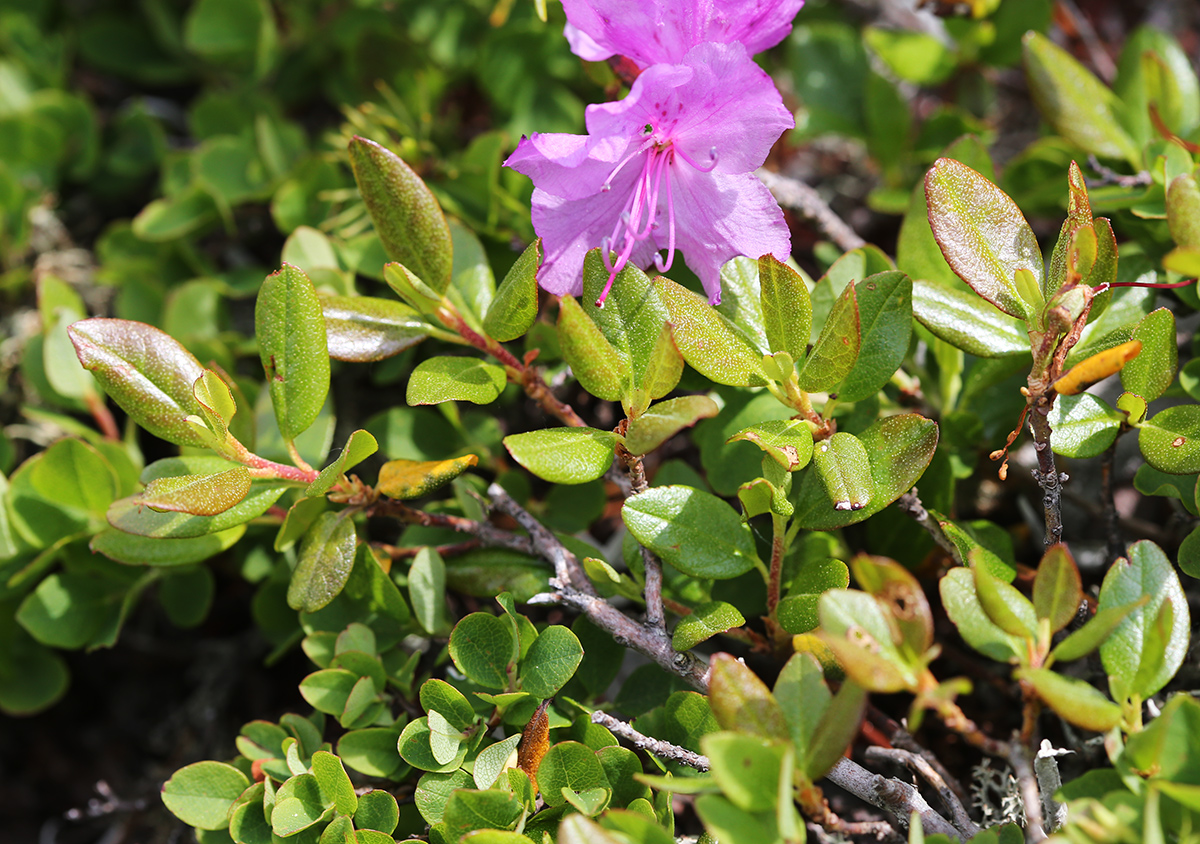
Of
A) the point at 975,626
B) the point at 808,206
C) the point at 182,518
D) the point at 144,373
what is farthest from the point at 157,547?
the point at 808,206

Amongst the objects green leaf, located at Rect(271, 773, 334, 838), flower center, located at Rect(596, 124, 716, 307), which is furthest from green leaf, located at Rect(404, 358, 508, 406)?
green leaf, located at Rect(271, 773, 334, 838)

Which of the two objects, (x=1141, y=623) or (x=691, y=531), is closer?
(x=1141, y=623)

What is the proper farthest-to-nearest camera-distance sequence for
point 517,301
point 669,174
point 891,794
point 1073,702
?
1. point 669,174
2. point 517,301
3. point 891,794
4. point 1073,702

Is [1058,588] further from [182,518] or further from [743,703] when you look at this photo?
[182,518]

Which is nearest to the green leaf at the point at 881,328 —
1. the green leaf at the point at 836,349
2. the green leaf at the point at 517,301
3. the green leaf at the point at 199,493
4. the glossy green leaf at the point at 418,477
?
the green leaf at the point at 836,349

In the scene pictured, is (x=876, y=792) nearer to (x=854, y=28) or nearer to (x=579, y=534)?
(x=579, y=534)

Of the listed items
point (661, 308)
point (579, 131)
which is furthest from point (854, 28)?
point (661, 308)

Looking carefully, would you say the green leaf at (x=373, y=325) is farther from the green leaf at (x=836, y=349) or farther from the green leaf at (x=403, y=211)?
the green leaf at (x=836, y=349)
